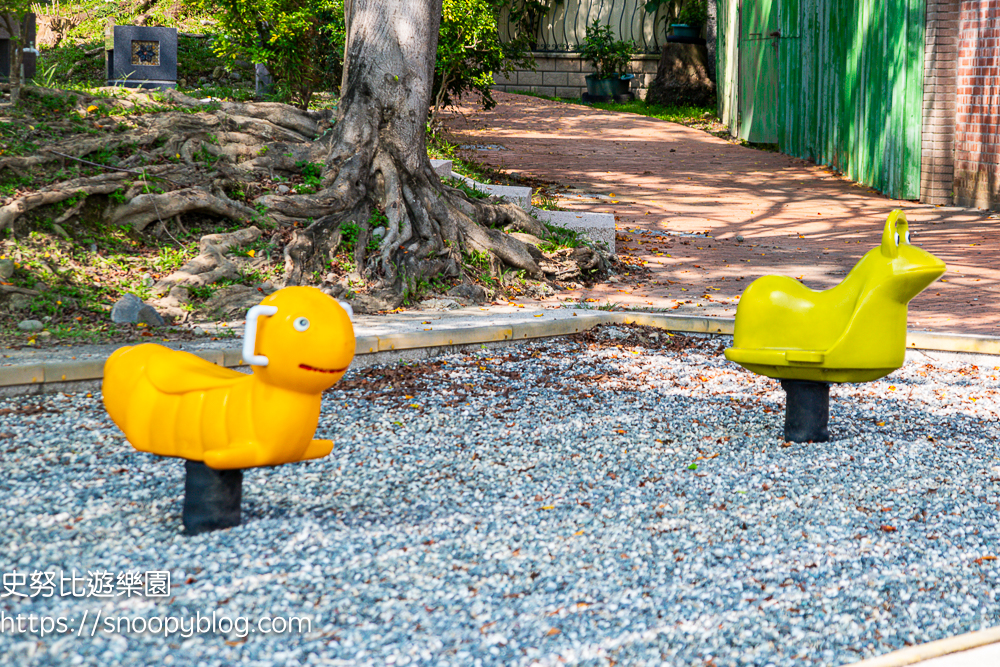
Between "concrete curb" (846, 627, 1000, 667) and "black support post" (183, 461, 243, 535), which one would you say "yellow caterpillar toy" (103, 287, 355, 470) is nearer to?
"black support post" (183, 461, 243, 535)

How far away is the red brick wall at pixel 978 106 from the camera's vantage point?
10844 millimetres

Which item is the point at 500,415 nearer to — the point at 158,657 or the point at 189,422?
the point at 189,422

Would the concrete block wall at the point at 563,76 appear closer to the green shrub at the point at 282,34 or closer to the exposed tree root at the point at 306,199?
the green shrub at the point at 282,34

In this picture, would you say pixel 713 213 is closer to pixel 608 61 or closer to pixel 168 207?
pixel 168 207

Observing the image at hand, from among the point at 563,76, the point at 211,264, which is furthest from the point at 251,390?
the point at 563,76

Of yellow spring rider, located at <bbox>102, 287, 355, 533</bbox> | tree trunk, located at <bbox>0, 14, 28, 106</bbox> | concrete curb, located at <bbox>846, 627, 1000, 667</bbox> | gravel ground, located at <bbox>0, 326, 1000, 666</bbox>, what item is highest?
tree trunk, located at <bbox>0, 14, 28, 106</bbox>

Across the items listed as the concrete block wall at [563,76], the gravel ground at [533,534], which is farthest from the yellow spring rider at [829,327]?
the concrete block wall at [563,76]

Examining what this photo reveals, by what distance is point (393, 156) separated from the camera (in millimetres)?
7547

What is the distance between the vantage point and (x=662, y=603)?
9.21 feet

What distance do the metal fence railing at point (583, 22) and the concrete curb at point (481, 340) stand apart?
18.7 meters

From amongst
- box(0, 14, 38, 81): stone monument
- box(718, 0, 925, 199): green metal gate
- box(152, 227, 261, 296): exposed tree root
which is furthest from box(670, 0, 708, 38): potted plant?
box(152, 227, 261, 296): exposed tree root

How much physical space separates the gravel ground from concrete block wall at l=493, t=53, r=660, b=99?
19546mm

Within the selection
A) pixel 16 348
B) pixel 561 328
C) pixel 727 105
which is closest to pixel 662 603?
pixel 561 328

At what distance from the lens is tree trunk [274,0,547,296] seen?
286 inches
